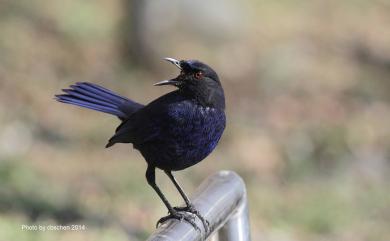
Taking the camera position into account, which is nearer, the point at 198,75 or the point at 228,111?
the point at 198,75

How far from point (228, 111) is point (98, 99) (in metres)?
5.23

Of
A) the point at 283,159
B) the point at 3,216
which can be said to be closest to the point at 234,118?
the point at 283,159

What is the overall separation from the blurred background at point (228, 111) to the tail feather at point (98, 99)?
1.11 meters

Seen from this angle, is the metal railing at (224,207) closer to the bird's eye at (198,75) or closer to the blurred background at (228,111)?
the bird's eye at (198,75)

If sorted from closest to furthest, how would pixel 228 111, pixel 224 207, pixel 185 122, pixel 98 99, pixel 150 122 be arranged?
pixel 224 207 < pixel 185 122 < pixel 150 122 < pixel 98 99 < pixel 228 111

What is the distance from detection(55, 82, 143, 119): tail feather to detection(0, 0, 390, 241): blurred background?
1.11 meters

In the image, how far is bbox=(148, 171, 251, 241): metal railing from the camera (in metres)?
3.02

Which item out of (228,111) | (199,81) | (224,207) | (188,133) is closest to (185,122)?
(188,133)

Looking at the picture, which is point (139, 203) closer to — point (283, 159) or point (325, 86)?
point (283, 159)

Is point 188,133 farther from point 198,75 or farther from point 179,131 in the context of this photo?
point 198,75

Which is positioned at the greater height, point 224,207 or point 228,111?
point 224,207

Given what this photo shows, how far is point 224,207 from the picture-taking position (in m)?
3.08

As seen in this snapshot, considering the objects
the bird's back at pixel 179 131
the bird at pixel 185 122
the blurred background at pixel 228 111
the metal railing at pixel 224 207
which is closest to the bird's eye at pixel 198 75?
the bird at pixel 185 122

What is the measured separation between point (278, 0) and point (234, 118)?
5040 mm
